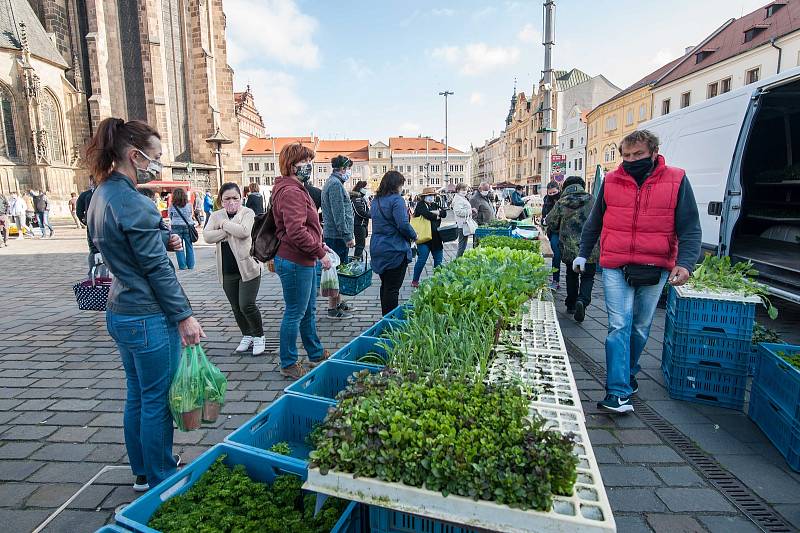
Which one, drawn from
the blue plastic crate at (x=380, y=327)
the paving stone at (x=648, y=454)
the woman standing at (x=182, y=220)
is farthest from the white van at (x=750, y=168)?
→ the woman standing at (x=182, y=220)

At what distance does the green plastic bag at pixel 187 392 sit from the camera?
8.45 feet

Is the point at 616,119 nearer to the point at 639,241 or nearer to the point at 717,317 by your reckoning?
the point at 717,317

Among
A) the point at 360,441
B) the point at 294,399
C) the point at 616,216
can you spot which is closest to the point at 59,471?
the point at 294,399

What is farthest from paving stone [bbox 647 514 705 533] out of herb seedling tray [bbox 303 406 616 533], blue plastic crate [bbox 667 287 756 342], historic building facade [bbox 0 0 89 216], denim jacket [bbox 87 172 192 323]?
historic building facade [bbox 0 0 89 216]

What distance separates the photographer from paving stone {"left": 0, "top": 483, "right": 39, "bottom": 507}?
281 cm

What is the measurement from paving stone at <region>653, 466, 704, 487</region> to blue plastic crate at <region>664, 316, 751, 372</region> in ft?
3.86

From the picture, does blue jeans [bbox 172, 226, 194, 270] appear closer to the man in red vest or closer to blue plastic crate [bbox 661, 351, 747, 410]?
the man in red vest

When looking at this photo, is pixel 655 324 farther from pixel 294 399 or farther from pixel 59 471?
pixel 59 471

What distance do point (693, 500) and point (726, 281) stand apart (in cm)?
208

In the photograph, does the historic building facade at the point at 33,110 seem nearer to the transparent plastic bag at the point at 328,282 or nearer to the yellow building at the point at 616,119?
the transparent plastic bag at the point at 328,282

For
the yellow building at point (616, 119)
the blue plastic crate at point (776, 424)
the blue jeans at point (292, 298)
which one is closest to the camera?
the blue plastic crate at point (776, 424)

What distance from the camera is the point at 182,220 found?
9000 millimetres

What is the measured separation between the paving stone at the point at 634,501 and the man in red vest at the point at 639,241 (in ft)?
3.55

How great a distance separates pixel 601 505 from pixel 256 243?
370 centimetres
